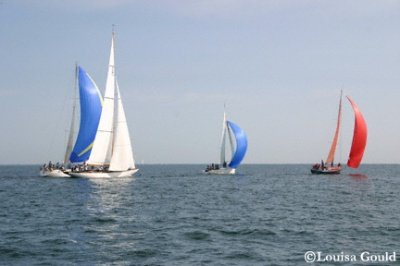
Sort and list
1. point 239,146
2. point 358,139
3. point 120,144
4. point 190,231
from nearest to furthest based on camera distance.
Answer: point 190,231 < point 120,144 < point 358,139 < point 239,146

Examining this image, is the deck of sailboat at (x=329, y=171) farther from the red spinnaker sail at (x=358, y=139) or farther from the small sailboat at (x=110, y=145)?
the small sailboat at (x=110, y=145)

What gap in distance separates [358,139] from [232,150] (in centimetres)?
2166

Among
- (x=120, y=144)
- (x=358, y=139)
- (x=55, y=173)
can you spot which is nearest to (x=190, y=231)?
(x=120, y=144)

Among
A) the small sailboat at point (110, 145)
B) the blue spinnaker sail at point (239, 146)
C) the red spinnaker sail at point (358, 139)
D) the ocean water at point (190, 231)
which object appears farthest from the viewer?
the blue spinnaker sail at point (239, 146)

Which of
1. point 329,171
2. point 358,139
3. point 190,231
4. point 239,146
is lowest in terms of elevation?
point 190,231

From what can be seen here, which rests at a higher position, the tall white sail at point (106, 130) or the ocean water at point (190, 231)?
the tall white sail at point (106, 130)

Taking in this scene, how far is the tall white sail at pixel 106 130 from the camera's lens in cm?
6350

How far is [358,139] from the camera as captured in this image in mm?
80438

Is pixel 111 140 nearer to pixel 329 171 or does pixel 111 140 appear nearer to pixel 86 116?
pixel 86 116

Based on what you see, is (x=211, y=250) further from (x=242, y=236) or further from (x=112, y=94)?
(x=112, y=94)

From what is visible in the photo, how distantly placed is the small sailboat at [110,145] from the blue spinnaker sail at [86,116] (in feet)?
6.26

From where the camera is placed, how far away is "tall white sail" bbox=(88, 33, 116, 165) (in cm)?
6350

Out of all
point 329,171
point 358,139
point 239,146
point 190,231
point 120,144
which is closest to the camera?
point 190,231

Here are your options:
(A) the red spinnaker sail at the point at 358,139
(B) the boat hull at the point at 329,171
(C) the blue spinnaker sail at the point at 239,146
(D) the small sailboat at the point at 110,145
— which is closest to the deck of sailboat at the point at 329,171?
(B) the boat hull at the point at 329,171
